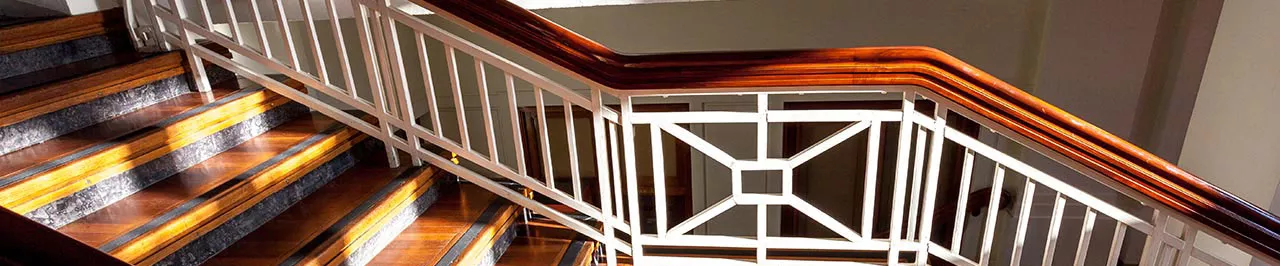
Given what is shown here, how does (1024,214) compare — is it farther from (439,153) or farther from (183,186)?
(183,186)

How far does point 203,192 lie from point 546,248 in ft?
2.88

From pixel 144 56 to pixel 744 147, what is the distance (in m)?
2.87

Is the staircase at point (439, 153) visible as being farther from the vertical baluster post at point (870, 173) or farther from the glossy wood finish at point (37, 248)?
the glossy wood finish at point (37, 248)

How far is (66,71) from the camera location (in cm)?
180

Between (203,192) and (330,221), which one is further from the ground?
(203,192)

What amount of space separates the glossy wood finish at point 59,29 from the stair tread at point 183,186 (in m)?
0.66

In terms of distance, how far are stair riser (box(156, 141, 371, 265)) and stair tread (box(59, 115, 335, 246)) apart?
10cm

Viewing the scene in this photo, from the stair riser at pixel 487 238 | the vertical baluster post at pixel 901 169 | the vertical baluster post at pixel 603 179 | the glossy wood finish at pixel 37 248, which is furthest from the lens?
the stair riser at pixel 487 238

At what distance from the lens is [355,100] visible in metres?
1.81

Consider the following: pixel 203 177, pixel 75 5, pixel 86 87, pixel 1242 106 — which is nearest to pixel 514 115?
pixel 203 177

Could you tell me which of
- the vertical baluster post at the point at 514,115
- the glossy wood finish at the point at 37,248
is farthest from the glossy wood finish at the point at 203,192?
the glossy wood finish at the point at 37,248

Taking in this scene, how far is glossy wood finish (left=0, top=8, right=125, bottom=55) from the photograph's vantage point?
1771 millimetres

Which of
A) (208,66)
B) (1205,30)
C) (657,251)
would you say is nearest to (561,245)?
(657,251)

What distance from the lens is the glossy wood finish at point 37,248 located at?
1.70ft
